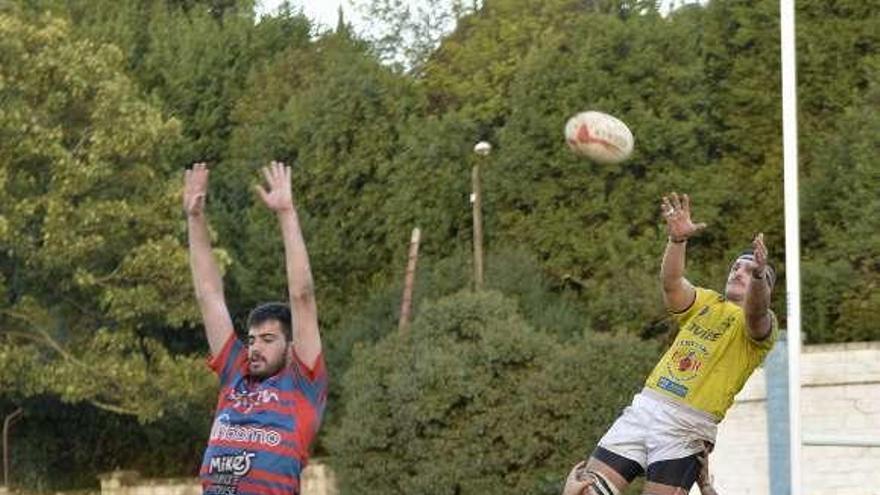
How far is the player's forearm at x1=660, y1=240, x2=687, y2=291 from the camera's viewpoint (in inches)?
416

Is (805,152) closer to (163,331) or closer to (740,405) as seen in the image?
(740,405)

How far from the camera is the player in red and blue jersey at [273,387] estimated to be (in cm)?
833

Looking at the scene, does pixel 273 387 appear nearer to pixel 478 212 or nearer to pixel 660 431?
pixel 660 431

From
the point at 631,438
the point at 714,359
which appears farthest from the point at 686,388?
the point at 631,438

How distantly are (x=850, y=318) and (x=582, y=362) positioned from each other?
3946 millimetres

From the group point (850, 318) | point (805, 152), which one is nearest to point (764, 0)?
point (805, 152)

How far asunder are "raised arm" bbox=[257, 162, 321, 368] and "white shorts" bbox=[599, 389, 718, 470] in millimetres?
2945

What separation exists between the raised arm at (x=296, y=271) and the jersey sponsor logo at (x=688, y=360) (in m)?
2.95

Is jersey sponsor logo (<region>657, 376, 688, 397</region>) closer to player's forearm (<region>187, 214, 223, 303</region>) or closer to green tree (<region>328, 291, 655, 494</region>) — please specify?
player's forearm (<region>187, 214, 223, 303</region>)

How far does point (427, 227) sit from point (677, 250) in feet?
73.5

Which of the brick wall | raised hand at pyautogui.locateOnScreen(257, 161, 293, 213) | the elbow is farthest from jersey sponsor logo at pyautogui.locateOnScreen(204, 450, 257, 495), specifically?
the brick wall

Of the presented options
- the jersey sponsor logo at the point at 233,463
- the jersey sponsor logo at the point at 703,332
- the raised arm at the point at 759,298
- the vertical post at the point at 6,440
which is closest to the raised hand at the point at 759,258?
the raised arm at the point at 759,298

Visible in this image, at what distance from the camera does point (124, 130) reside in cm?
2933

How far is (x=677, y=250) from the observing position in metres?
10.5
